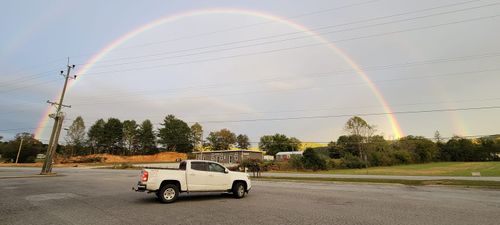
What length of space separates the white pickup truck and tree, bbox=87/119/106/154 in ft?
421

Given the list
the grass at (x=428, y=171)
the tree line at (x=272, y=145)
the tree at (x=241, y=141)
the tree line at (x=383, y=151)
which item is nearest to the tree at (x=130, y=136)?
the tree line at (x=272, y=145)

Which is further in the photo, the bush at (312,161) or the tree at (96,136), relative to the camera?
the tree at (96,136)

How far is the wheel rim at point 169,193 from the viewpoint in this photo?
1231 cm

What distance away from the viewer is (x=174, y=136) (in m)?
125

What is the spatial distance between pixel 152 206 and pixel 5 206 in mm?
5442

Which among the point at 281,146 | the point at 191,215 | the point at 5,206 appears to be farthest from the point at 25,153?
the point at 191,215

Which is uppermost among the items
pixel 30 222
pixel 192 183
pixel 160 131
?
pixel 160 131

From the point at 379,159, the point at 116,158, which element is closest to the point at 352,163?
the point at 379,159

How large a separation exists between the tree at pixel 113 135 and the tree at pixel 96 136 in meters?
1.76

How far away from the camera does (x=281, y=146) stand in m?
136

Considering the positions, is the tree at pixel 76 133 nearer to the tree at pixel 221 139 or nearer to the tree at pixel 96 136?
the tree at pixel 96 136

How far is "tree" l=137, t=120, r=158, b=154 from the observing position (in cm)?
12694

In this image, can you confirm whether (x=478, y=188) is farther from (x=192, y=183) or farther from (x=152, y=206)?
(x=152, y=206)

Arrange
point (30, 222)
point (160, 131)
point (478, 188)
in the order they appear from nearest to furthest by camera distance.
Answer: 1. point (30, 222)
2. point (478, 188)
3. point (160, 131)
